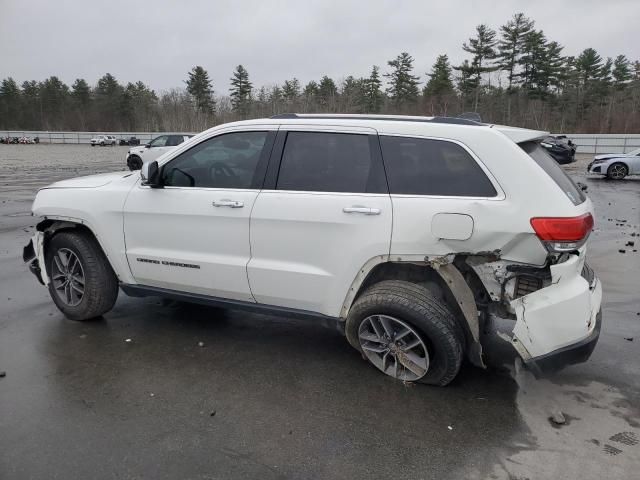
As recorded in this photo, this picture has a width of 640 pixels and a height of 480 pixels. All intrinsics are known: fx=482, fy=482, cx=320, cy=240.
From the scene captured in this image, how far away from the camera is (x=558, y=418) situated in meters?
3.03

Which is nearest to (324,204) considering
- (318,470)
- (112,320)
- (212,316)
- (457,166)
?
(457,166)

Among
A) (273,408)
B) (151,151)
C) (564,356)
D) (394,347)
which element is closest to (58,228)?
(273,408)

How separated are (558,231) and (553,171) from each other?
1.66 ft

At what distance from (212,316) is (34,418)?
74.9 inches

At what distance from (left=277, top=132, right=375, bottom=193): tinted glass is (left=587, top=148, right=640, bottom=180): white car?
765 inches

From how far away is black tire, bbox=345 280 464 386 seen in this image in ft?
10.4

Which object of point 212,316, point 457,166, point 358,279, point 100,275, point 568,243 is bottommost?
point 212,316

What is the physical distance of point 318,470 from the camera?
102 inches

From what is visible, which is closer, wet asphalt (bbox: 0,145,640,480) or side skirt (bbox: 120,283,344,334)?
wet asphalt (bbox: 0,145,640,480)

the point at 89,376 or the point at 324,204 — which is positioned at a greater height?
the point at 324,204

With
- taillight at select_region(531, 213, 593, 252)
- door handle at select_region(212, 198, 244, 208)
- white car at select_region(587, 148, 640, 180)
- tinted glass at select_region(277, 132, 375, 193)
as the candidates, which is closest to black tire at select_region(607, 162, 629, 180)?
white car at select_region(587, 148, 640, 180)

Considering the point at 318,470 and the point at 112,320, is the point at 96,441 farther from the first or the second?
the point at 112,320

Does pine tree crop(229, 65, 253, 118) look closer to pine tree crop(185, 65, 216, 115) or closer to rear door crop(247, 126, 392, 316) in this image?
pine tree crop(185, 65, 216, 115)

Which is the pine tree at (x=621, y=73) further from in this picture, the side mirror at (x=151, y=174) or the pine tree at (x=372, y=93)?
the side mirror at (x=151, y=174)
